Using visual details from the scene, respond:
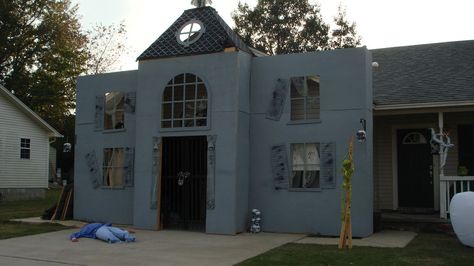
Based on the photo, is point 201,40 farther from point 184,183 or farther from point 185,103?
point 184,183

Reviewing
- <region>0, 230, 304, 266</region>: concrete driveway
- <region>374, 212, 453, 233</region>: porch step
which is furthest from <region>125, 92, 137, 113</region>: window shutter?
<region>374, 212, 453, 233</region>: porch step

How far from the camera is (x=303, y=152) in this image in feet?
41.7

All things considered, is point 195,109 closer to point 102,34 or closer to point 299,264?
point 299,264

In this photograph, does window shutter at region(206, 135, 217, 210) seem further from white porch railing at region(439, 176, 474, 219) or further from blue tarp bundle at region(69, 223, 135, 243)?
white porch railing at region(439, 176, 474, 219)

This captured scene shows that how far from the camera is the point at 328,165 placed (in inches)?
482

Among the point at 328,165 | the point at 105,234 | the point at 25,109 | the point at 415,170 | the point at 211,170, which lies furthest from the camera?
the point at 25,109

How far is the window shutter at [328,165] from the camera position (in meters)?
12.2

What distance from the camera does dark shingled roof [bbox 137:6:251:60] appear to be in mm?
13211

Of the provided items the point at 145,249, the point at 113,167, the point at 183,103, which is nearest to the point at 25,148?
the point at 113,167

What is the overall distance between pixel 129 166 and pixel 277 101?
4572 millimetres

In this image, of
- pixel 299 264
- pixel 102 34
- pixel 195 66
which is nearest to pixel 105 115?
pixel 195 66

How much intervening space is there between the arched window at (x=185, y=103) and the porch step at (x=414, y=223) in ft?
16.4

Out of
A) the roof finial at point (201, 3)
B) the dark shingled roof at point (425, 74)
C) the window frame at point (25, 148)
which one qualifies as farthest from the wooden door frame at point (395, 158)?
the window frame at point (25, 148)

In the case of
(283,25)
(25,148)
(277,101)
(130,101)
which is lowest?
(25,148)
